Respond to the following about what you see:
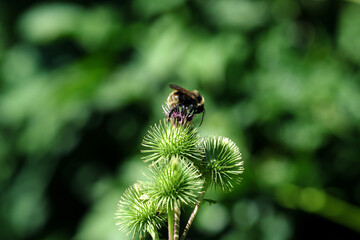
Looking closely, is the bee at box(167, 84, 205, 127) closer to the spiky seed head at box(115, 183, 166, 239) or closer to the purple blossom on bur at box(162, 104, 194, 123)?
the purple blossom on bur at box(162, 104, 194, 123)

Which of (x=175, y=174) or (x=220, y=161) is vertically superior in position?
(x=220, y=161)

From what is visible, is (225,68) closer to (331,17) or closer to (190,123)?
(331,17)

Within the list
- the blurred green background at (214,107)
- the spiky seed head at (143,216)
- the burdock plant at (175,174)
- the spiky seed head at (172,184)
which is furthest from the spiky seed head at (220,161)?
the blurred green background at (214,107)

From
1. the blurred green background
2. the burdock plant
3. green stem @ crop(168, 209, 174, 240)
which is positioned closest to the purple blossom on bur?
the burdock plant

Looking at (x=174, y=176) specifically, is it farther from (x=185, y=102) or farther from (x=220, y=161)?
(x=185, y=102)

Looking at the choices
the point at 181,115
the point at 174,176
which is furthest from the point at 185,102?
the point at 174,176

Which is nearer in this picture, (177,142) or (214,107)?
(177,142)

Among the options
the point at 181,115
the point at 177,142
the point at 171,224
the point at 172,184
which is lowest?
the point at 171,224

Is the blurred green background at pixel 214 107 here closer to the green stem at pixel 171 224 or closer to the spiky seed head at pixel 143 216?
the spiky seed head at pixel 143 216
